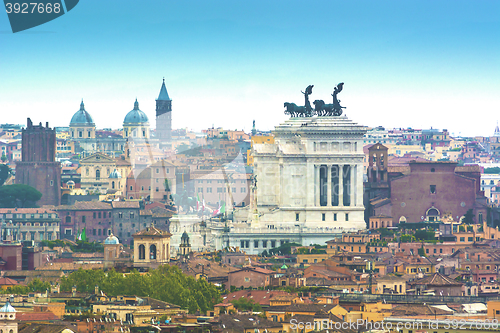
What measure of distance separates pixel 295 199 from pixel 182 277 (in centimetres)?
4557

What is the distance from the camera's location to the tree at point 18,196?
6594 inches

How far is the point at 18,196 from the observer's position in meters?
169


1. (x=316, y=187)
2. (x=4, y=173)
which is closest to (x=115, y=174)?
(x=4, y=173)

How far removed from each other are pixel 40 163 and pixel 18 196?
39.0 feet

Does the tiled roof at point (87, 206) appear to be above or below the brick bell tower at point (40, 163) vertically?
below

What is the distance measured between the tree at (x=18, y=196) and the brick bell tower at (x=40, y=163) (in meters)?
6.25

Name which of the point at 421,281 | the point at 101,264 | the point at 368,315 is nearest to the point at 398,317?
the point at 368,315

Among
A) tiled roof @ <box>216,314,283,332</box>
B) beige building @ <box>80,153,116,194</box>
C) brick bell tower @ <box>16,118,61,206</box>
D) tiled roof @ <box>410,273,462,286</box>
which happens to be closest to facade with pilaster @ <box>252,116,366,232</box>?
tiled roof @ <box>410,273,462,286</box>

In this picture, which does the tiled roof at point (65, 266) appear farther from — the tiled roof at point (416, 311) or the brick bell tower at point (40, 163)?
the brick bell tower at point (40, 163)

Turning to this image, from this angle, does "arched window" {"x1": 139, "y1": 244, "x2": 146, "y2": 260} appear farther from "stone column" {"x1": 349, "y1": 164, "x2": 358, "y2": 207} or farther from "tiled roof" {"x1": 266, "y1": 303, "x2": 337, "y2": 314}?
"stone column" {"x1": 349, "y1": 164, "x2": 358, "y2": 207}

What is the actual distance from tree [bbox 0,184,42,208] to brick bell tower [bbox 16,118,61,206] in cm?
625

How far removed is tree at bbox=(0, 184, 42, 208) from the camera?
550ft

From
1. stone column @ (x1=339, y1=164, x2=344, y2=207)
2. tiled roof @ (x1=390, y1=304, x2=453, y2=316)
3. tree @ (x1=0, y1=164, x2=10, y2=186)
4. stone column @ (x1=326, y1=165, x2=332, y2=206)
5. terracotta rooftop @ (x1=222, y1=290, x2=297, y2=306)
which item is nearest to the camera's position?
tiled roof @ (x1=390, y1=304, x2=453, y2=316)

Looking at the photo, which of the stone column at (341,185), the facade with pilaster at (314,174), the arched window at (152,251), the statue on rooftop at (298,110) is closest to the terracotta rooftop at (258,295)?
the arched window at (152,251)
